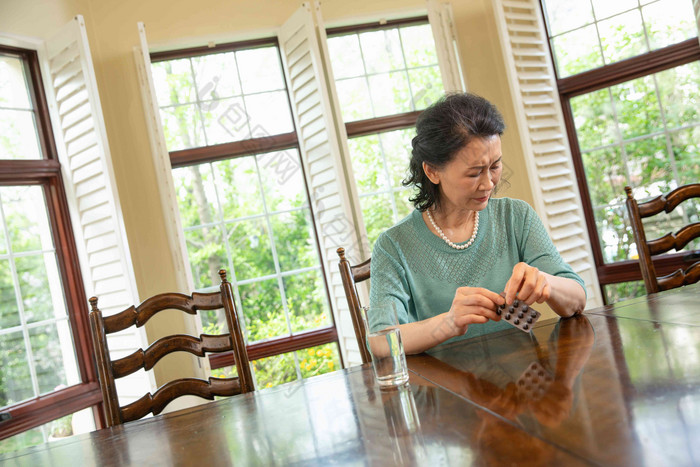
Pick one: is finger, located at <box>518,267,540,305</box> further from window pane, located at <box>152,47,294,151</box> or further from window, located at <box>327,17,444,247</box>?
window pane, located at <box>152,47,294,151</box>

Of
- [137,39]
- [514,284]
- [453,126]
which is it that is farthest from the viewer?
[137,39]

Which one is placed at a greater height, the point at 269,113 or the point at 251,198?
the point at 269,113

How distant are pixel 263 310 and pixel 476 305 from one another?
1.98 metres

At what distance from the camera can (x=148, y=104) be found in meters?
2.81

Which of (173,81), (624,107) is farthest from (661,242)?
(173,81)

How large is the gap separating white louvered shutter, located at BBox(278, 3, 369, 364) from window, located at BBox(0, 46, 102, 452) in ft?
3.91

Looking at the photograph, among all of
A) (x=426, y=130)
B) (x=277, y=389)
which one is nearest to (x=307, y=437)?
(x=277, y=389)

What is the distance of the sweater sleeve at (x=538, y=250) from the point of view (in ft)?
4.89

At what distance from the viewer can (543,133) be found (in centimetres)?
304

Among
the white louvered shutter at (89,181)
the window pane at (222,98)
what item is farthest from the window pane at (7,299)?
the window pane at (222,98)

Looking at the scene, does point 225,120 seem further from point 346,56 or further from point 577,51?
point 577,51

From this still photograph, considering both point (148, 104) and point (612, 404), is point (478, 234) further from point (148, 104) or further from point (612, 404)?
point (148, 104)

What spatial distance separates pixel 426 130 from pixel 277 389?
30.7 inches

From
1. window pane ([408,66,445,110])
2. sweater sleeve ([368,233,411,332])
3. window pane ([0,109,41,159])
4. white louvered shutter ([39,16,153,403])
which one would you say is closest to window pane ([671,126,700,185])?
window pane ([408,66,445,110])
